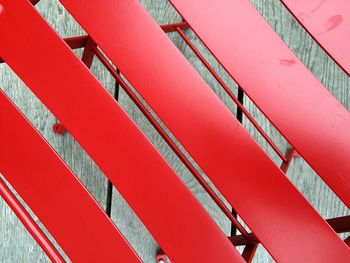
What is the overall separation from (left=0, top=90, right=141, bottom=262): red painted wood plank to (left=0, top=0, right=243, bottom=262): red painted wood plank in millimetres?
32

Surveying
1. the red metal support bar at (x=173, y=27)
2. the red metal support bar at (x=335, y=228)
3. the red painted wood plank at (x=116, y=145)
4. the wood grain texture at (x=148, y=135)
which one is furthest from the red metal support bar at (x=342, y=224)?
the red metal support bar at (x=173, y=27)

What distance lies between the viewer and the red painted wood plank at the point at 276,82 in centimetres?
52

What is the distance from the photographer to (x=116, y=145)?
489 millimetres

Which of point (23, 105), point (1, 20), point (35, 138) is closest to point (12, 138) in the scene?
point (35, 138)

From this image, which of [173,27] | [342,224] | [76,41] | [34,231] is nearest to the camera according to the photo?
[34,231]

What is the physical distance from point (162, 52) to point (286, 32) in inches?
18.8

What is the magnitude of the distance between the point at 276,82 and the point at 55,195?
0.27 metres

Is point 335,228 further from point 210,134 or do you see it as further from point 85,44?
point 85,44

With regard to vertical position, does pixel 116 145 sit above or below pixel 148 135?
below

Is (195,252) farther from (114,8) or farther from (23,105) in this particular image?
(23,105)

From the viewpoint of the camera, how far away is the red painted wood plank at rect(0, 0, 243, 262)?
486 mm

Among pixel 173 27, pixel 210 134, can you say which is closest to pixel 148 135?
pixel 173 27

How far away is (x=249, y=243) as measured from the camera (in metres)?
0.64

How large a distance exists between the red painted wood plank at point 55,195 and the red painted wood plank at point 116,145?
1.2 inches
